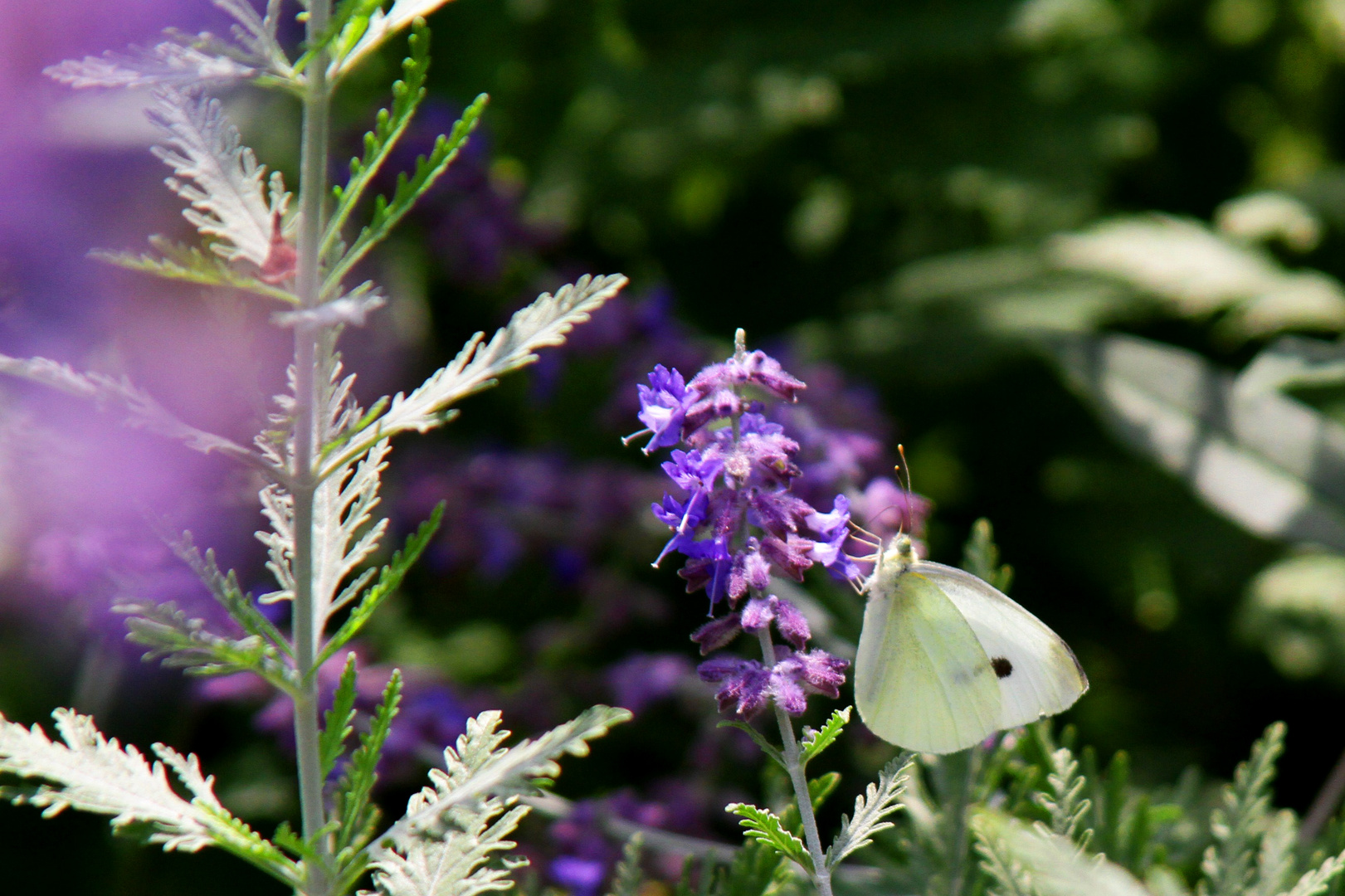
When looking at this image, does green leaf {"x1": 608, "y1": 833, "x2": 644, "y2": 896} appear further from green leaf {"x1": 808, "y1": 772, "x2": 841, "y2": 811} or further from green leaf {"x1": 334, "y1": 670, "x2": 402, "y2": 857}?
green leaf {"x1": 334, "y1": 670, "x2": 402, "y2": 857}

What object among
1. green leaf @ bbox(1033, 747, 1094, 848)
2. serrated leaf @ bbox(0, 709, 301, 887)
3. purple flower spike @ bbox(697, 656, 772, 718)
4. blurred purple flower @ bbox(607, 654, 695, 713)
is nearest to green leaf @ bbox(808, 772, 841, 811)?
purple flower spike @ bbox(697, 656, 772, 718)

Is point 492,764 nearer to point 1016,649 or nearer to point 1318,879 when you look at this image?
point 1016,649

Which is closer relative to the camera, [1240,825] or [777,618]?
[777,618]

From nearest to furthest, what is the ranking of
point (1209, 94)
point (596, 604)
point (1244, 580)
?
point (596, 604), point (1244, 580), point (1209, 94)

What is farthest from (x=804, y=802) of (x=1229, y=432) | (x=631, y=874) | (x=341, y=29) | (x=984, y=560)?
(x=1229, y=432)

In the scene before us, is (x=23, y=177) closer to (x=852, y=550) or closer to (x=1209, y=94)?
(x=852, y=550)

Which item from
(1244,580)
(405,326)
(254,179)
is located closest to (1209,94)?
(1244,580)
